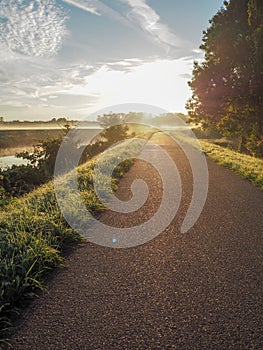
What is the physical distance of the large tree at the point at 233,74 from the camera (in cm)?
1758

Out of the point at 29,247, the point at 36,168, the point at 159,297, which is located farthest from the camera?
the point at 36,168

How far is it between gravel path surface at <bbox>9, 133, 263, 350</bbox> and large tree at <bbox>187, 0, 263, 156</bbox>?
588 inches

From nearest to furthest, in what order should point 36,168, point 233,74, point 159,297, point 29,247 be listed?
point 159,297
point 29,247
point 36,168
point 233,74

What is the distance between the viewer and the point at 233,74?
19.7 metres

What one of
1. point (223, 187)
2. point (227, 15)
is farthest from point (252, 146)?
point (223, 187)

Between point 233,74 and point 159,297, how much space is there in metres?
19.9

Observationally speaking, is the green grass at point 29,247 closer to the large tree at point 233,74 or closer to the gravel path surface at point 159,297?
the gravel path surface at point 159,297

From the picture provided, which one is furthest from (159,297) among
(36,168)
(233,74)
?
(233,74)

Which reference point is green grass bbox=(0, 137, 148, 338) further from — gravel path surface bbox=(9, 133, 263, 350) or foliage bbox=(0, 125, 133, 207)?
foliage bbox=(0, 125, 133, 207)

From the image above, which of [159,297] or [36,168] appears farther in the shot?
[36,168]

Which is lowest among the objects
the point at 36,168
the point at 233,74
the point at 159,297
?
the point at 36,168

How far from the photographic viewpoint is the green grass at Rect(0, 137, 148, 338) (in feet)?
9.84

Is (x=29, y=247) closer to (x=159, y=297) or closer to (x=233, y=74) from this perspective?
(x=159, y=297)

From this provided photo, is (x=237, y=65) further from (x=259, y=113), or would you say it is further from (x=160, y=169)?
(x=160, y=169)
